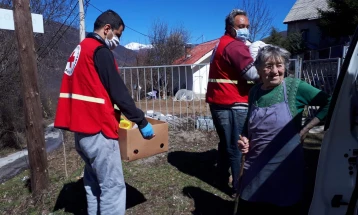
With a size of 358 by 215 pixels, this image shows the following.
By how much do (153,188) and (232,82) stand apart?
1.64 meters

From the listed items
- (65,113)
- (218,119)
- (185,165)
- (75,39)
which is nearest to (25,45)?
(65,113)

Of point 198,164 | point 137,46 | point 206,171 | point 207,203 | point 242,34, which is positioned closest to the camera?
point 242,34

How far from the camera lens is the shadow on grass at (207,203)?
3.35 m

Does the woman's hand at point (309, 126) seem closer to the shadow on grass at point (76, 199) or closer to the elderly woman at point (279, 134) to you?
the elderly woman at point (279, 134)

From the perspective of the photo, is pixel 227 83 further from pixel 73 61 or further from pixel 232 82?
pixel 73 61

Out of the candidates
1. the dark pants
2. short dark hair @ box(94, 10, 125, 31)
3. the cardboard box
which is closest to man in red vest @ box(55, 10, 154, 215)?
short dark hair @ box(94, 10, 125, 31)

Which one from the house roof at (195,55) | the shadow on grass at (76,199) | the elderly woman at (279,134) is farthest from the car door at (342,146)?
the house roof at (195,55)

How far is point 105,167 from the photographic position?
8.43ft

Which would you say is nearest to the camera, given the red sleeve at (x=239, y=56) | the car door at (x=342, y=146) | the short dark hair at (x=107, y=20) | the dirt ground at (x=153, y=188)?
the car door at (x=342, y=146)

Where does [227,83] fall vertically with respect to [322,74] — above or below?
below

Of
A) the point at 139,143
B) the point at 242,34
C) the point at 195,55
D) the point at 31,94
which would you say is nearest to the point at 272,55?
the point at 242,34

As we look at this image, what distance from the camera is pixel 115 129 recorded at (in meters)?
2.58

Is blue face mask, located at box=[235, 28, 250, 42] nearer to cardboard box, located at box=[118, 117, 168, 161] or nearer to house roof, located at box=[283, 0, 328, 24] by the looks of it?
cardboard box, located at box=[118, 117, 168, 161]

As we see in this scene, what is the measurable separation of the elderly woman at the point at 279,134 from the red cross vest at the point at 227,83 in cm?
115
